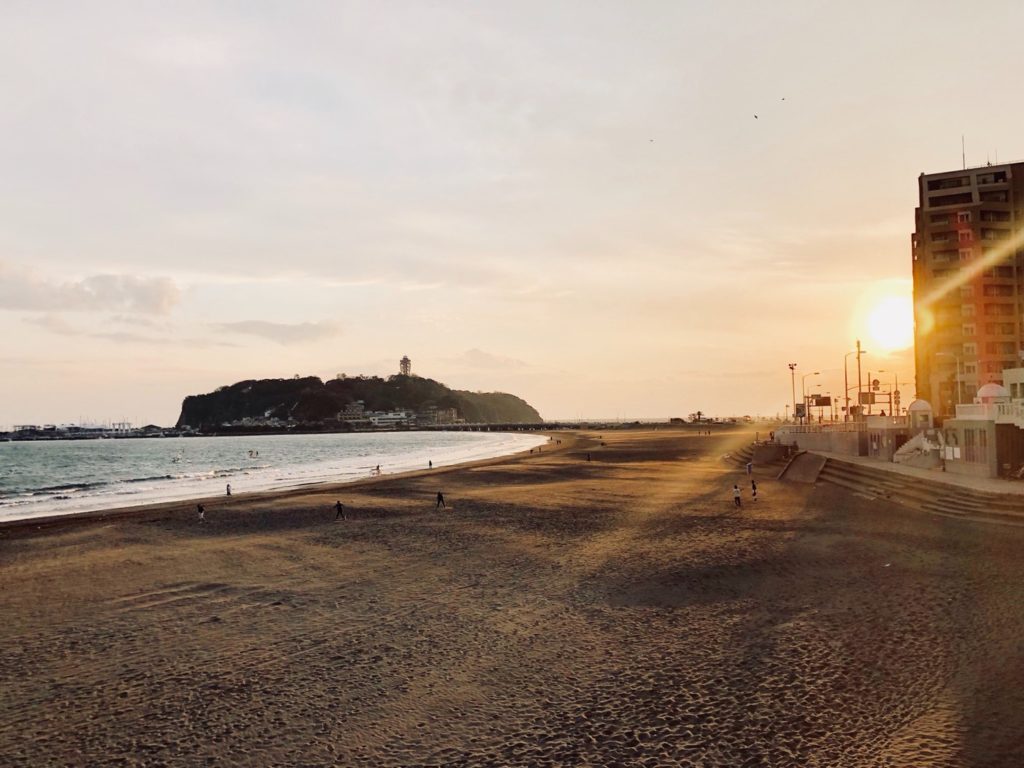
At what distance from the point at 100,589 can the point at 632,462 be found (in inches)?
2151

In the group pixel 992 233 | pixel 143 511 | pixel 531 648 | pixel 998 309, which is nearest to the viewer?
pixel 531 648

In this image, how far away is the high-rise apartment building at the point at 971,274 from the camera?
259 ft

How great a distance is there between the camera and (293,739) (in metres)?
9.72

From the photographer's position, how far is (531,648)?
13281mm

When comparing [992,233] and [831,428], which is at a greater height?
[992,233]

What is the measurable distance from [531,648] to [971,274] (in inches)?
3510

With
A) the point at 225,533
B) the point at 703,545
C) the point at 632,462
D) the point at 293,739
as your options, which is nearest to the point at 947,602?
the point at 703,545

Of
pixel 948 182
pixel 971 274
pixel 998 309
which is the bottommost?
pixel 998 309

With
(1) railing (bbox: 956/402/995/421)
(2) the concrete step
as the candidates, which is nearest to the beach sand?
(2) the concrete step

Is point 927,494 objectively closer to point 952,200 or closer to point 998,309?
point 998,309

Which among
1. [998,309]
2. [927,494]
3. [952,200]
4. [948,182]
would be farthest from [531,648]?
Result: [948,182]

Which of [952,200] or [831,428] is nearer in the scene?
[831,428]

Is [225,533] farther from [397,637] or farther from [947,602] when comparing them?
[947,602]

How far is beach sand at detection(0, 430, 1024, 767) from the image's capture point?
9.40 metres
